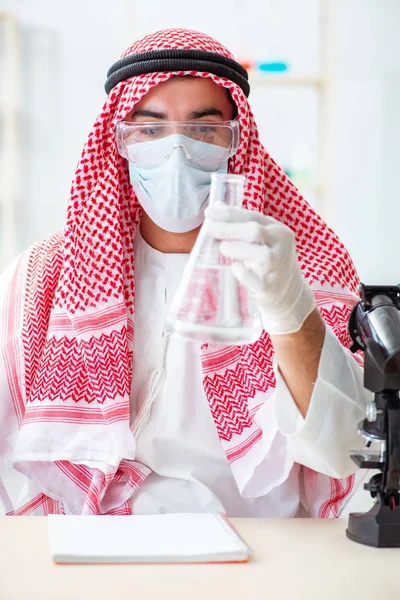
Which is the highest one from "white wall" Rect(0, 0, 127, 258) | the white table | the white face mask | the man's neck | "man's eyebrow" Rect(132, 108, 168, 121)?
"white wall" Rect(0, 0, 127, 258)

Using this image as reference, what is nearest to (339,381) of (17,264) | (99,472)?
(99,472)

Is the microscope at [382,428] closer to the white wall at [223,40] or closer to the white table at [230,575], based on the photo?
the white table at [230,575]

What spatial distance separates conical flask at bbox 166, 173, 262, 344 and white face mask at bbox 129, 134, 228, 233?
56 centimetres

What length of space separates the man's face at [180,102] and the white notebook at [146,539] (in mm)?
894

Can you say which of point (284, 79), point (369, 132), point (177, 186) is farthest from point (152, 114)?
point (369, 132)

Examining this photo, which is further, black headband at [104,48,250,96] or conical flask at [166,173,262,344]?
black headband at [104,48,250,96]

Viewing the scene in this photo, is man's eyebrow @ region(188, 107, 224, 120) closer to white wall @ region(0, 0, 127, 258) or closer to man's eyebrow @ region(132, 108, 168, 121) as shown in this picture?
man's eyebrow @ region(132, 108, 168, 121)

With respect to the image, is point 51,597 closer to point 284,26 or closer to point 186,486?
point 186,486

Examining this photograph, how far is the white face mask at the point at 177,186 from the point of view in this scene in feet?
5.53

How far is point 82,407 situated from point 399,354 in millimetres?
760

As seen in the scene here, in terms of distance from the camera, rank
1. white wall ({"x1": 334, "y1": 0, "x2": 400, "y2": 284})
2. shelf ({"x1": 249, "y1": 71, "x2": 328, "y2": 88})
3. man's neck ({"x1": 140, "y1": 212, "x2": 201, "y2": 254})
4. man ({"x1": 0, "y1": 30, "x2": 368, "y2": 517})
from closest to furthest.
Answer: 1. man ({"x1": 0, "y1": 30, "x2": 368, "y2": 517})
2. man's neck ({"x1": 140, "y1": 212, "x2": 201, "y2": 254})
3. shelf ({"x1": 249, "y1": 71, "x2": 328, "y2": 88})
4. white wall ({"x1": 334, "y1": 0, "x2": 400, "y2": 284})

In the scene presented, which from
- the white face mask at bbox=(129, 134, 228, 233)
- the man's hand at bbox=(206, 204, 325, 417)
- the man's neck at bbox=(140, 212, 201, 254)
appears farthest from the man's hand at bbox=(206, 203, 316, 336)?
the man's neck at bbox=(140, 212, 201, 254)

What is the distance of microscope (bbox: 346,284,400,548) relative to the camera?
1.18 meters

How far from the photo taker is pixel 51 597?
979 mm
